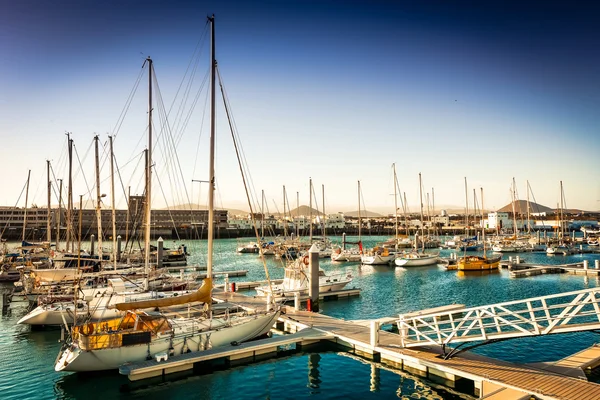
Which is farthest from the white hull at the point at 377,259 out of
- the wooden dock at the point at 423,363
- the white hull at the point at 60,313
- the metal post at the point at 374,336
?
the metal post at the point at 374,336

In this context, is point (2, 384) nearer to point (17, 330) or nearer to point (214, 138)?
point (17, 330)

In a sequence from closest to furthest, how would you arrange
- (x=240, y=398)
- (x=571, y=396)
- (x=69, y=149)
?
(x=571, y=396)
(x=240, y=398)
(x=69, y=149)

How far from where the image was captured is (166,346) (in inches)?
718

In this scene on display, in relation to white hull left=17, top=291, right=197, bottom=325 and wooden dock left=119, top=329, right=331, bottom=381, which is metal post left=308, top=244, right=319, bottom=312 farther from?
white hull left=17, top=291, right=197, bottom=325

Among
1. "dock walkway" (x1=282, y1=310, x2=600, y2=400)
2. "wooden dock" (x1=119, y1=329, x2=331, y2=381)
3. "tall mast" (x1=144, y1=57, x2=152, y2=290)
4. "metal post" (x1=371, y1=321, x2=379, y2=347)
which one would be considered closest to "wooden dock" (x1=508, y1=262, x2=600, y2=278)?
"dock walkway" (x1=282, y1=310, x2=600, y2=400)

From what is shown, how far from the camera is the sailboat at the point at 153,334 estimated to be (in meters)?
17.0

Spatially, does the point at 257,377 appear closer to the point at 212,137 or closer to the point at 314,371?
the point at 314,371

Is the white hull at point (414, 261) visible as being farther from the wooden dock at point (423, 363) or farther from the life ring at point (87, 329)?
the life ring at point (87, 329)

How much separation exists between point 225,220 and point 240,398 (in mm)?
176227

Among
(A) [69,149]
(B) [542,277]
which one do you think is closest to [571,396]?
(B) [542,277]

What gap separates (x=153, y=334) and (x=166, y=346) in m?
0.77

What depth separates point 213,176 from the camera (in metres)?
20.4

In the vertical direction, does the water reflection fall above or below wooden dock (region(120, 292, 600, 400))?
below

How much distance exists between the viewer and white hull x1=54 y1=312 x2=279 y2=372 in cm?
1686
